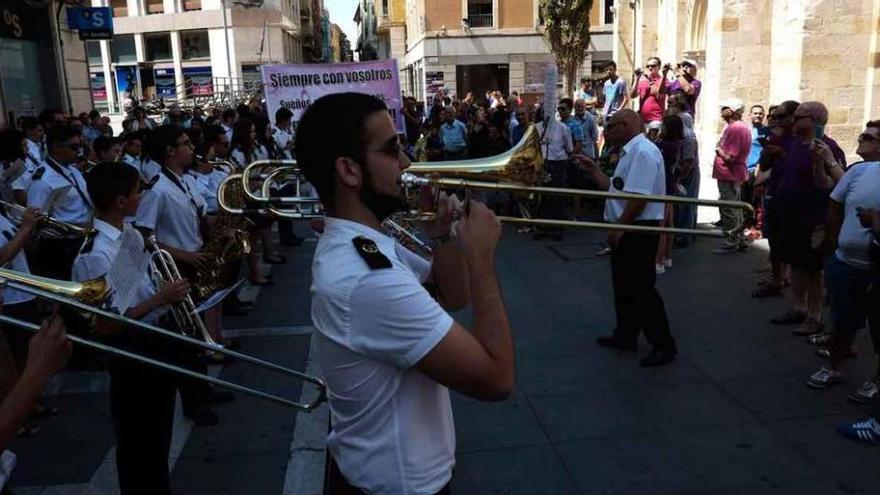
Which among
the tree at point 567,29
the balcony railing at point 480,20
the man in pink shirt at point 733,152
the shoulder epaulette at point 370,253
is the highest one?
the balcony railing at point 480,20

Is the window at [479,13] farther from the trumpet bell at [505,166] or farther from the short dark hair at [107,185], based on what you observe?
the trumpet bell at [505,166]

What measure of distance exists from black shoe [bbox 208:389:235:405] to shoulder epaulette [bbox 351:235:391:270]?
352 centimetres

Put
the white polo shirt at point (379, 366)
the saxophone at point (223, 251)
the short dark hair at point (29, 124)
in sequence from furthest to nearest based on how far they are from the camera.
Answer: the short dark hair at point (29, 124) → the saxophone at point (223, 251) → the white polo shirt at point (379, 366)

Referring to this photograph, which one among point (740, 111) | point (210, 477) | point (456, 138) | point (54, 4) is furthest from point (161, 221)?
point (54, 4)

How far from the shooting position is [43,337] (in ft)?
5.86

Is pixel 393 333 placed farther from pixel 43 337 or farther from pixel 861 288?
pixel 861 288

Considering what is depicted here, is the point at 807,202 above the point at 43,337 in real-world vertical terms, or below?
below

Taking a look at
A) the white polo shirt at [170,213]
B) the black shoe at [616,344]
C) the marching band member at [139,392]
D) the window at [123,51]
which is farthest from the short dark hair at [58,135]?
the window at [123,51]

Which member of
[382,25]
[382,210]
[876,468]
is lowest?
[876,468]

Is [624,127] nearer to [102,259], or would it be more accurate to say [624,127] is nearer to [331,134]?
[102,259]

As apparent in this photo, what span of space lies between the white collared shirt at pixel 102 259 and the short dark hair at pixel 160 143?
1.40 metres

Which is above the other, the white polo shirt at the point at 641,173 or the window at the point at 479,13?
the window at the point at 479,13

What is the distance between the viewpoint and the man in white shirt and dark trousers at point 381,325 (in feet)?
5.32

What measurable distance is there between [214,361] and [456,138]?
8.11 metres
